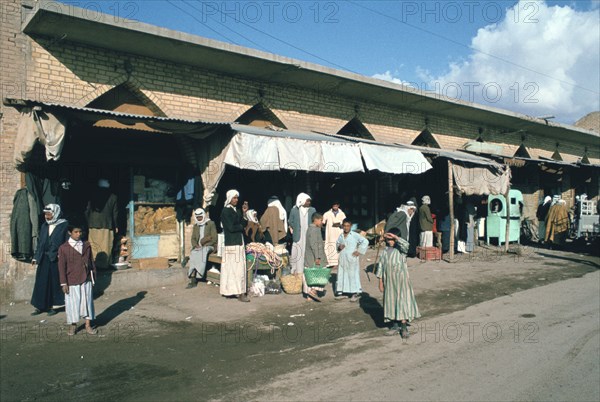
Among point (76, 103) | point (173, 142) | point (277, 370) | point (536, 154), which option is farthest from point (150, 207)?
point (536, 154)

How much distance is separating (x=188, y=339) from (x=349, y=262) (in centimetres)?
317

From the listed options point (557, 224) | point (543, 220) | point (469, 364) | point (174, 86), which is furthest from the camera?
point (543, 220)

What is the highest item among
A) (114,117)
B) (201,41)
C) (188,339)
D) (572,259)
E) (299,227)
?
(201,41)

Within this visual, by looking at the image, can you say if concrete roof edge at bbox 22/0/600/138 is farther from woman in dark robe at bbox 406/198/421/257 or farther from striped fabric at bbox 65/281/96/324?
striped fabric at bbox 65/281/96/324

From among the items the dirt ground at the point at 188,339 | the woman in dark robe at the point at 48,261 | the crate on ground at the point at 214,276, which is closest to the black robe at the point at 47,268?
the woman in dark robe at the point at 48,261

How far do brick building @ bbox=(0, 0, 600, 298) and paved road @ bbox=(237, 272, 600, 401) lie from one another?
5.70 meters

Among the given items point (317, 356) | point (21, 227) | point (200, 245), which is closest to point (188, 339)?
point (317, 356)

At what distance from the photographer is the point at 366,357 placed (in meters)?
5.19

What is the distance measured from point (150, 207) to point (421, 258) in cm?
742

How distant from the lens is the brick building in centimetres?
784

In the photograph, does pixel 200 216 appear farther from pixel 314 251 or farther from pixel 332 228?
pixel 332 228

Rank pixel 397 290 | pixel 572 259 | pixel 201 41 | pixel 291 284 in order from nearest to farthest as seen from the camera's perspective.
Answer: pixel 397 290 < pixel 291 284 < pixel 201 41 < pixel 572 259

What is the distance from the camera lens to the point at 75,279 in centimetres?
600

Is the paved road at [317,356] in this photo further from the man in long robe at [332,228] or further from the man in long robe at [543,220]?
the man in long robe at [543,220]
